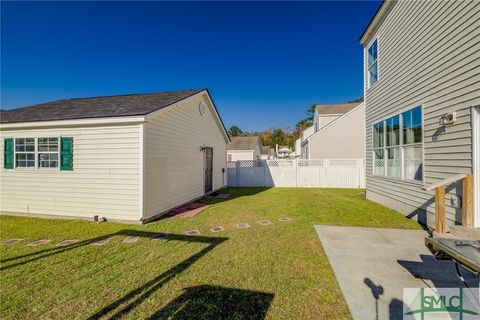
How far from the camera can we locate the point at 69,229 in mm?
5551

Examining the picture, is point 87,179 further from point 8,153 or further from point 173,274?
point 173,274

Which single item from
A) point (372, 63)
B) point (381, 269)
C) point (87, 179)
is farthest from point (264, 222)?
point (372, 63)

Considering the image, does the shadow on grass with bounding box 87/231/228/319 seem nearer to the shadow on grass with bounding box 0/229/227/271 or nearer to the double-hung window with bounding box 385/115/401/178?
the shadow on grass with bounding box 0/229/227/271

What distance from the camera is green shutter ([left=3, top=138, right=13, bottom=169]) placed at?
712 centimetres

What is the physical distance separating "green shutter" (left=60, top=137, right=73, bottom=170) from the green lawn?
5.85 feet

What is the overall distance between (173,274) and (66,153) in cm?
568

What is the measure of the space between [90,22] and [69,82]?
7.53m

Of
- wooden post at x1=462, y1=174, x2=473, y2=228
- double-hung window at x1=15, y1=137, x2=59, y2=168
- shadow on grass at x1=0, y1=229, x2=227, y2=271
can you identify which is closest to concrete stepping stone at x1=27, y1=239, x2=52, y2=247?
shadow on grass at x1=0, y1=229, x2=227, y2=271

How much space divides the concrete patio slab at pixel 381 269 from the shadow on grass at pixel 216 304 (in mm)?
1044

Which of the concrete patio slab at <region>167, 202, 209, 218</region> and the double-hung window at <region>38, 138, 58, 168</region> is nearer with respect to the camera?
the double-hung window at <region>38, 138, 58, 168</region>

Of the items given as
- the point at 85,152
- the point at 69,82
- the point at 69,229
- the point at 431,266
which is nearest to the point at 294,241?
the point at 431,266

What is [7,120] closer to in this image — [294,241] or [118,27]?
[118,27]

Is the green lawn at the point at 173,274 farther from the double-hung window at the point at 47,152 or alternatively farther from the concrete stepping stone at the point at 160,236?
the double-hung window at the point at 47,152

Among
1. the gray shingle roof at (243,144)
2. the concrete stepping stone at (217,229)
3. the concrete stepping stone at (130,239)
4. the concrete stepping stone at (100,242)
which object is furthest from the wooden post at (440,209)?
the gray shingle roof at (243,144)
